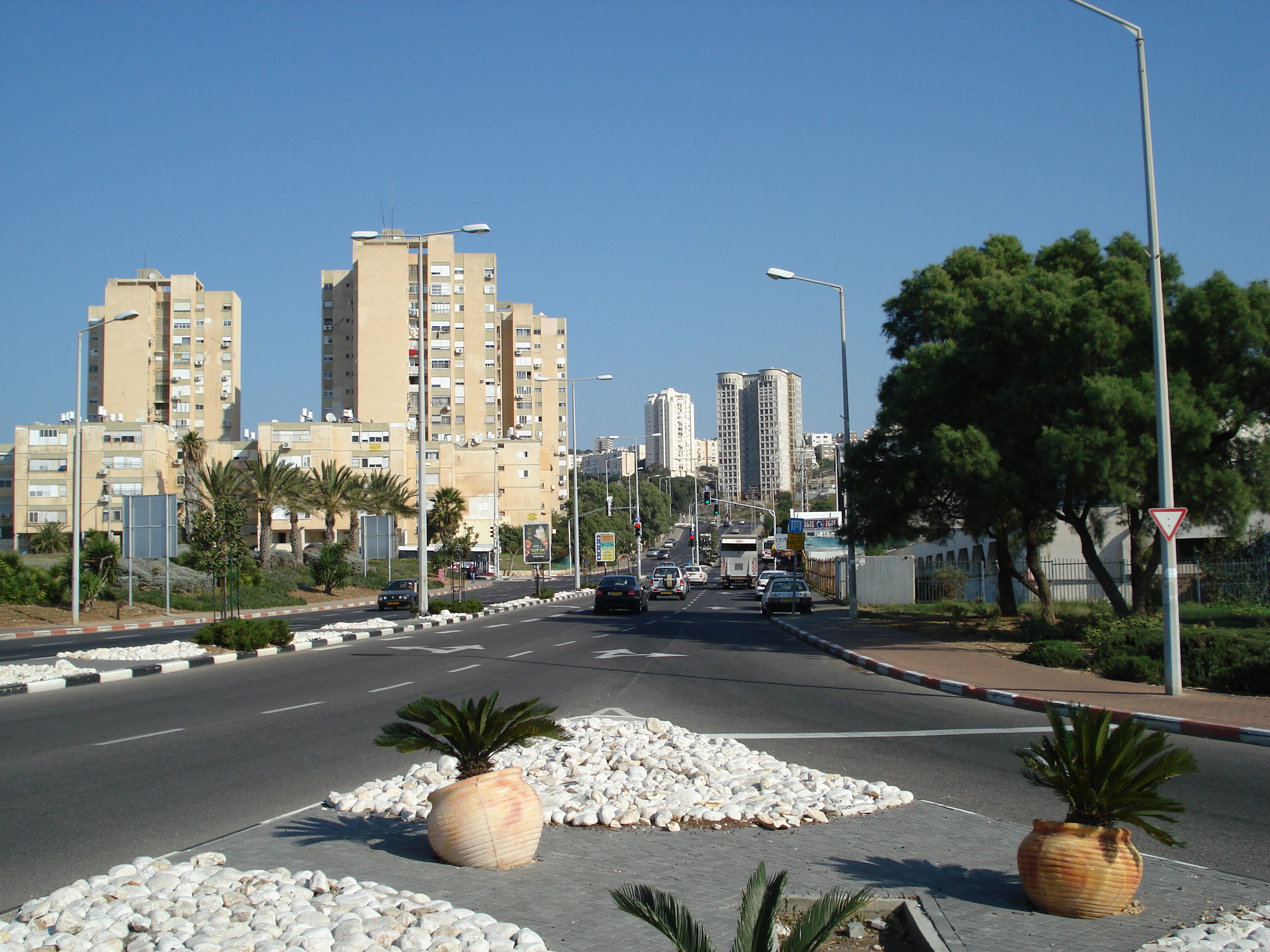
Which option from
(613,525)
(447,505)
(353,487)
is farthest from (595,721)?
(613,525)

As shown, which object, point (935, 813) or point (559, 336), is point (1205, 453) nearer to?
point (935, 813)

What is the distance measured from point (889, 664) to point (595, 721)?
9917mm

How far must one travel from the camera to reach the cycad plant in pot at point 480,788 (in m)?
6.02

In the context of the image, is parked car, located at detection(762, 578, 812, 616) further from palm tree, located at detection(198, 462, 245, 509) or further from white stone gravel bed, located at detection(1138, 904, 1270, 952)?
white stone gravel bed, located at detection(1138, 904, 1270, 952)

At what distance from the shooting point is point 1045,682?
1572 cm

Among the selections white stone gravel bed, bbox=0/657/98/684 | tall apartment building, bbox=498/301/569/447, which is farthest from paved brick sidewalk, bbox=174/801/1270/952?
tall apartment building, bbox=498/301/569/447

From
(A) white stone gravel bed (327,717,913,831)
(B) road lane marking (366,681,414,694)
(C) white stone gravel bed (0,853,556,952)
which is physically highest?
(C) white stone gravel bed (0,853,556,952)

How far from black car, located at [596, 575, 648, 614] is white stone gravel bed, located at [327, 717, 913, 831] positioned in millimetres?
29402

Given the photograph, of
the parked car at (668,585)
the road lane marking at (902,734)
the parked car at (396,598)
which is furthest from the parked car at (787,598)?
the road lane marking at (902,734)

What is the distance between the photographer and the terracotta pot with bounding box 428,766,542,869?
6.00 meters

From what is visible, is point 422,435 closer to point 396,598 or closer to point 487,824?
point 396,598

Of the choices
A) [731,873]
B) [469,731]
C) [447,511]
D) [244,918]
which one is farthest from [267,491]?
[731,873]

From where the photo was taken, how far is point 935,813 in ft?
24.5

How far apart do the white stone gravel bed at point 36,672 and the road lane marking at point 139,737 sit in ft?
21.0
